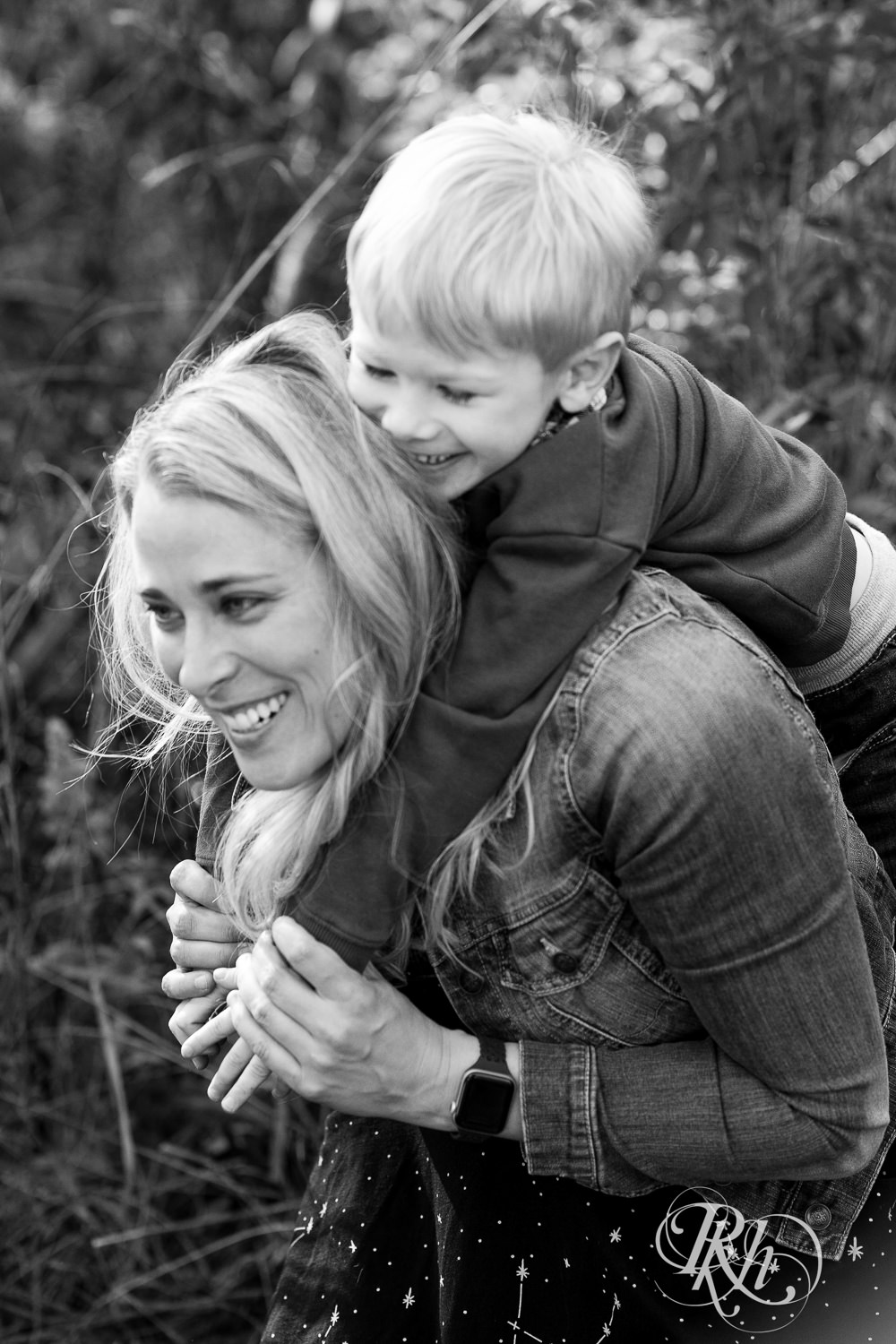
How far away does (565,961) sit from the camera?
4.75 ft

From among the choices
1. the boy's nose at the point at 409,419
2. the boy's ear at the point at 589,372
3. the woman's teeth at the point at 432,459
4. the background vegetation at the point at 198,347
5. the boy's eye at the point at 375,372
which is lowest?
the background vegetation at the point at 198,347

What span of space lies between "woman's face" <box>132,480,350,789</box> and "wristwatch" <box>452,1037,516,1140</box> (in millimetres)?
363

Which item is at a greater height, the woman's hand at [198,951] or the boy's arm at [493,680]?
the boy's arm at [493,680]

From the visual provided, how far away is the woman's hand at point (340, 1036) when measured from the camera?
1.42m

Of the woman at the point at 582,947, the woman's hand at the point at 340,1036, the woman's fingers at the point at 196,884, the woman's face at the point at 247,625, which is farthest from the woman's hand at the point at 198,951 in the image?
the woman's face at the point at 247,625

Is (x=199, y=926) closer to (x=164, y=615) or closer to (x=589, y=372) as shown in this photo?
(x=164, y=615)

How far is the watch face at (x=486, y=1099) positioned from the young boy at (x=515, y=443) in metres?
0.18

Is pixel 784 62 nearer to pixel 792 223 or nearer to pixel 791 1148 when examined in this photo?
pixel 792 223

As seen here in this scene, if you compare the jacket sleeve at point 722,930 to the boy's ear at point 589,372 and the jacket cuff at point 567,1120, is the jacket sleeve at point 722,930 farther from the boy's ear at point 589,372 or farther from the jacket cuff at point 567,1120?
the boy's ear at point 589,372

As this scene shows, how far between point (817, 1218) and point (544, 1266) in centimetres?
31

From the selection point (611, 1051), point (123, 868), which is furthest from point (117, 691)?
point (123, 868)

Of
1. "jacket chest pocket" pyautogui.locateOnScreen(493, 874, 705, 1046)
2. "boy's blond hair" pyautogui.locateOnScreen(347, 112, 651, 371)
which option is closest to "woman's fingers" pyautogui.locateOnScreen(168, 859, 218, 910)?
"jacket chest pocket" pyautogui.locateOnScreen(493, 874, 705, 1046)

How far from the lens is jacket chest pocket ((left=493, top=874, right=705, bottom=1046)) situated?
142cm

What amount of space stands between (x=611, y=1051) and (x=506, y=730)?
1.29ft
